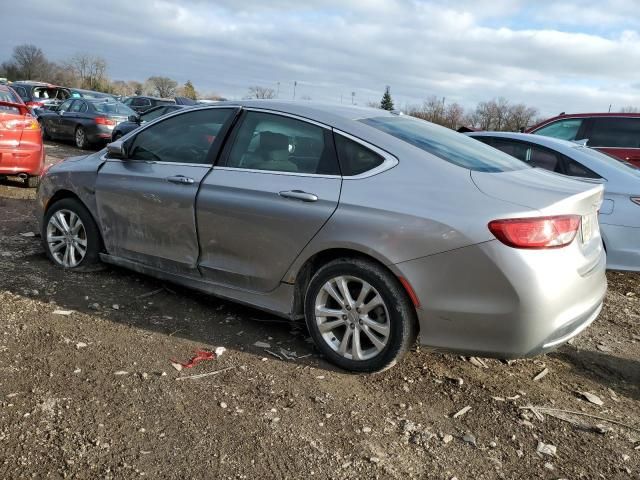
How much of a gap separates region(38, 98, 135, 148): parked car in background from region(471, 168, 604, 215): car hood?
14347 millimetres

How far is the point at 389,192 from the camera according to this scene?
10.8 feet

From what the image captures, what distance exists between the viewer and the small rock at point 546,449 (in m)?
2.84

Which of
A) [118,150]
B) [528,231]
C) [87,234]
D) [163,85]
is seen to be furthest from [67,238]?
[163,85]

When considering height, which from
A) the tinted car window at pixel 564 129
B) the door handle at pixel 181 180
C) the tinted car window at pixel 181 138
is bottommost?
the door handle at pixel 181 180

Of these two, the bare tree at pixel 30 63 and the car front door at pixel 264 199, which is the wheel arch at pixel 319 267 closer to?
the car front door at pixel 264 199

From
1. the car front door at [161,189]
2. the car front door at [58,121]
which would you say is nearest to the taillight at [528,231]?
the car front door at [161,189]

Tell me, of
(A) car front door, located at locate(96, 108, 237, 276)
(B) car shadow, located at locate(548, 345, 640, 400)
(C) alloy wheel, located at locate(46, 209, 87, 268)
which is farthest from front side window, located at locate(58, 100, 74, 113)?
(B) car shadow, located at locate(548, 345, 640, 400)

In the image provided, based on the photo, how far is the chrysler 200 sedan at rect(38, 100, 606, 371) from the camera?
9.93ft

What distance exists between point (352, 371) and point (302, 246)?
817mm

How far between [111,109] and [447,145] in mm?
14677

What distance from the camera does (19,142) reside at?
8461mm

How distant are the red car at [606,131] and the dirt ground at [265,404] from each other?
4969 millimetres

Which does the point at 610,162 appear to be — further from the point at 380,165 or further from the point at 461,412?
the point at 461,412

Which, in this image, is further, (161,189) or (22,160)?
(22,160)
